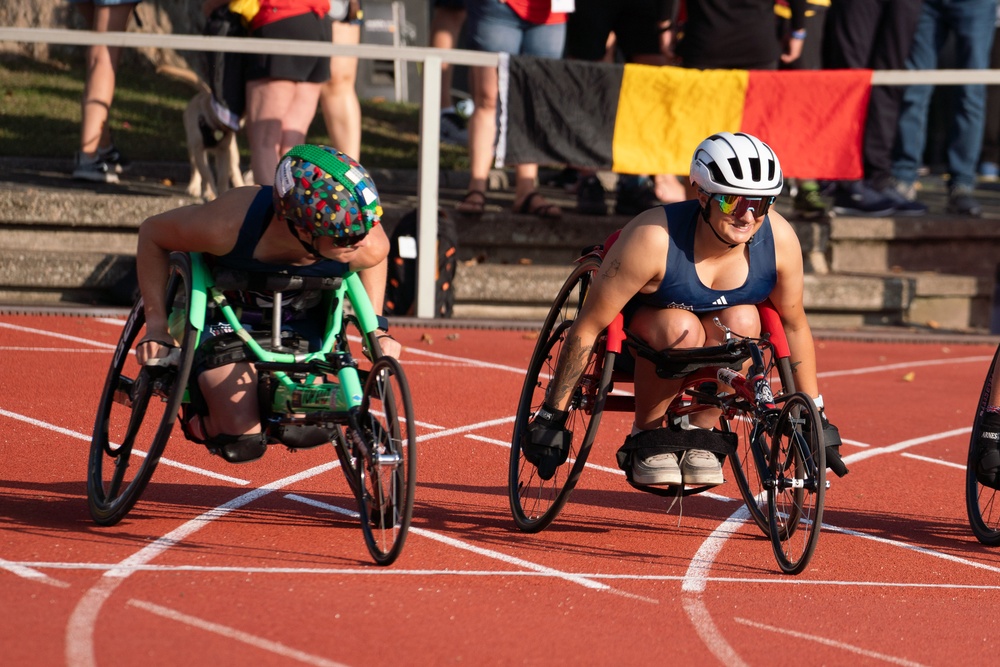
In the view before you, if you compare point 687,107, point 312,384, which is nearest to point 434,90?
point 687,107

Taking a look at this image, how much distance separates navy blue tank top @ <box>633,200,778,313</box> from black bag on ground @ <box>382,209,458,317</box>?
5063 millimetres

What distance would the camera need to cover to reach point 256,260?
17.6 feet

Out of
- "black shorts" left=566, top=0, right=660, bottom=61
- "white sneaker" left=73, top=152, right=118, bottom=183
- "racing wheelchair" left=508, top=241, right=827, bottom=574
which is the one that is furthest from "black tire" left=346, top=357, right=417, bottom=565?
"white sneaker" left=73, top=152, right=118, bottom=183

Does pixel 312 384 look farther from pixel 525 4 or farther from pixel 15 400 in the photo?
pixel 525 4

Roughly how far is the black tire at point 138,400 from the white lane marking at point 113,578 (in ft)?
0.69

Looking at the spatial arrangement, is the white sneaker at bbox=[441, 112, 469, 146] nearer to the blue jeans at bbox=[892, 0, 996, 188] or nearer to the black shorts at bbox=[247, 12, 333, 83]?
the black shorts at bbox=[247, 12, 333, 83]

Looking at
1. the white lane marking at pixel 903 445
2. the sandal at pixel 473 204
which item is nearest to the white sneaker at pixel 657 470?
the white lane marking at pixel 903 445

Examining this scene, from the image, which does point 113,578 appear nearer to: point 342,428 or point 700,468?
point 342,428

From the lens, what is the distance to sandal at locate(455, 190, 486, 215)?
11.4 metres

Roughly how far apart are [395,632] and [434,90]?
652 cm

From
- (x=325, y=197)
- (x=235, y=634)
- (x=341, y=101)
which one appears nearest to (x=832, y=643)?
(x=235, y=634)

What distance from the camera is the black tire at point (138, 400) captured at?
516 cm

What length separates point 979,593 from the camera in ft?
17.9

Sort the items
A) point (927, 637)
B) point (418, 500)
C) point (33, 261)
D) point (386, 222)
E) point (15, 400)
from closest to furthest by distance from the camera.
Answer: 1. point (927, 637)
2. point (418, 500)
3. point (15, 400)
4. point (33, 261)
5. point (386, 222)
